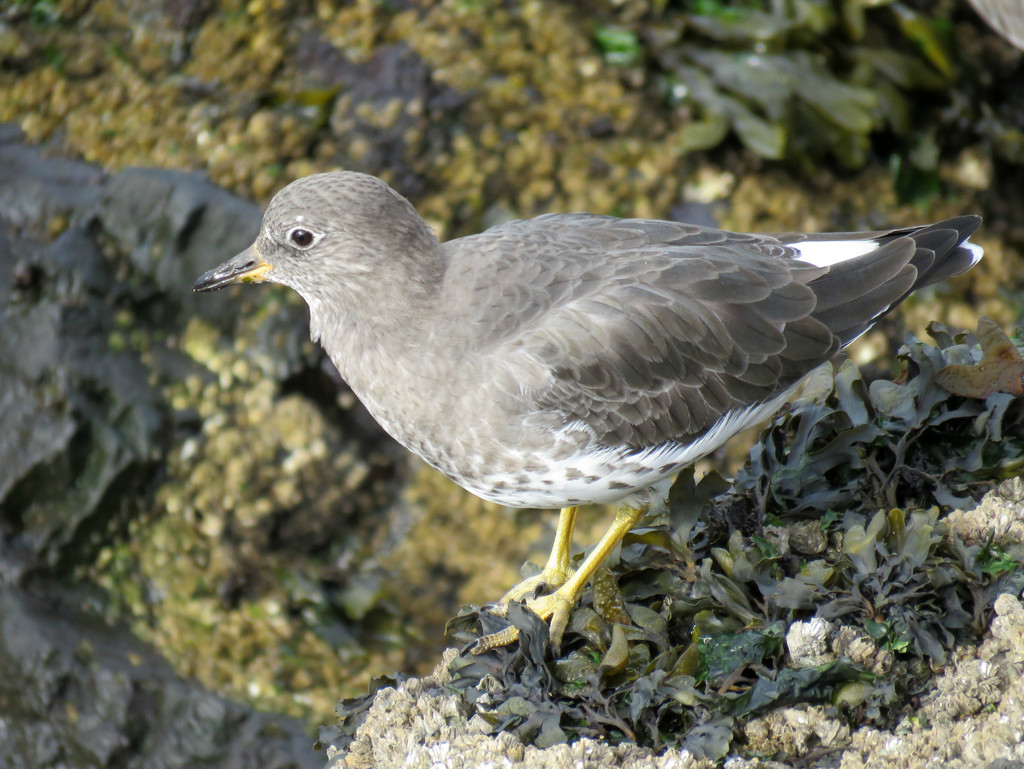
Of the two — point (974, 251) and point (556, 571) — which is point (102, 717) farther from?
point (974, 251)

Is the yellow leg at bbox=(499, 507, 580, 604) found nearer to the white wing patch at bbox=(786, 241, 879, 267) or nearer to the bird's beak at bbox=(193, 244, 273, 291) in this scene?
the white wing patch at bbox=(786, 241, 879, 267)

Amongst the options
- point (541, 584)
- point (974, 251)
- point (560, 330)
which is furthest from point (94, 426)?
point (974, 251)

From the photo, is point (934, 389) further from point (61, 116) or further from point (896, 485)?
point (61, 116)

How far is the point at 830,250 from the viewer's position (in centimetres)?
373

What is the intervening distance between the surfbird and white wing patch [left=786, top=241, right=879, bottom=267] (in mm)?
28

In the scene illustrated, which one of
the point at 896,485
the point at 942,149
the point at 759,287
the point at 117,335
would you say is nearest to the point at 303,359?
the point at 117,335

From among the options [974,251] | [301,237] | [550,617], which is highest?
[301,237]

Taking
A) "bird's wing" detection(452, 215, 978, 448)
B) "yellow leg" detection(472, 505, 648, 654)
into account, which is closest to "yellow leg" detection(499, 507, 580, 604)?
"yellow leg" detection(472, 505, 648, 654)

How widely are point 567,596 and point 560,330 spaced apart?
95cm

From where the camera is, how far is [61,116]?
5.97 m

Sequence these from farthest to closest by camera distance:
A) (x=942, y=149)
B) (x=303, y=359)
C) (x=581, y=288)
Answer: (x=942, y=149), (x=303, y=359), (x=581, y=288)

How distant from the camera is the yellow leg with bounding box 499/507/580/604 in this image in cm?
382

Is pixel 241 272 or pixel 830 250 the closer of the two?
pixel 241 272

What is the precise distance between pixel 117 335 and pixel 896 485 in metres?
4.16
